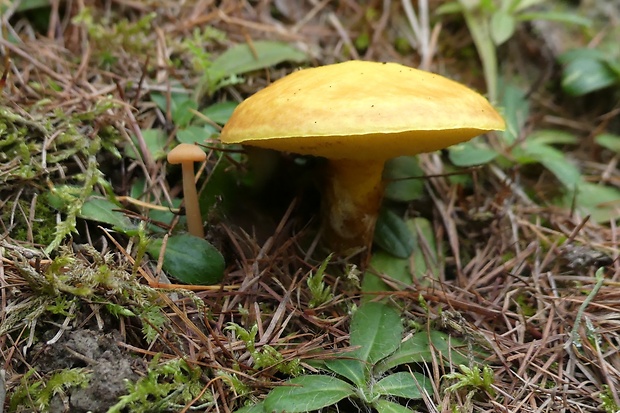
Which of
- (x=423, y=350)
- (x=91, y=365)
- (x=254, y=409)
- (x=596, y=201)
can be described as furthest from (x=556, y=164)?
(x=91, y=365)

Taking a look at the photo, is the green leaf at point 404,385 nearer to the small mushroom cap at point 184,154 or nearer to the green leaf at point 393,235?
the green leaf at point 393,235

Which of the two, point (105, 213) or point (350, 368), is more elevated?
point (105, 213)

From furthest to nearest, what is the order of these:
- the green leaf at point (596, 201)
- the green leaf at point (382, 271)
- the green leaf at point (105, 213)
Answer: the green leaf at point (596, 201), the green leaf at point (382, 271), the green leaf at point (105, 213)

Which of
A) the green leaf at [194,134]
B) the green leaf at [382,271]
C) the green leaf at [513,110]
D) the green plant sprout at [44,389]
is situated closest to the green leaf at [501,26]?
the green leaf at [513,110]

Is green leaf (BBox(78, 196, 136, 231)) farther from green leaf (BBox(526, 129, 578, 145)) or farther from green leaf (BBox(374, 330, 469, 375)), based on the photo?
green leaf (BBox(526, 129, 578, 145))

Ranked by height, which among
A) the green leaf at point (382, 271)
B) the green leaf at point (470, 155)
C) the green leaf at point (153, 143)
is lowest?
the green leaf at point (382, 271)

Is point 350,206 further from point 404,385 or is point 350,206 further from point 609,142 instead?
point 609,142

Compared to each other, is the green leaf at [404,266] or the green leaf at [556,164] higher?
the green leaf at [556,164]
